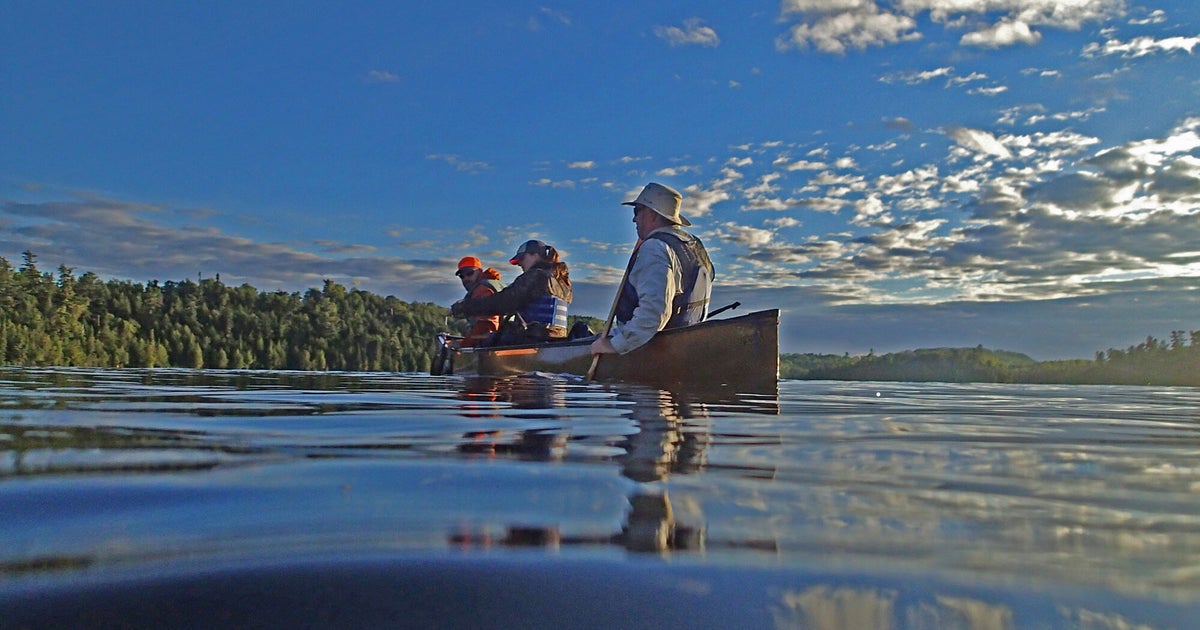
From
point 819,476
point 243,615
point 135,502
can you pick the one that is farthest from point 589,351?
point 243,615

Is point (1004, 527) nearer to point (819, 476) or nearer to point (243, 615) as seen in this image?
point (819, 476)

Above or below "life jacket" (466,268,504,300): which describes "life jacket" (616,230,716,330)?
below

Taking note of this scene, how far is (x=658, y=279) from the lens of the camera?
7977mm

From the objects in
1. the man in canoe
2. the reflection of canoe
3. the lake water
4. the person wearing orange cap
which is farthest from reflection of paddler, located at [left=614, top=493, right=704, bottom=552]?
the person wearing orange cap

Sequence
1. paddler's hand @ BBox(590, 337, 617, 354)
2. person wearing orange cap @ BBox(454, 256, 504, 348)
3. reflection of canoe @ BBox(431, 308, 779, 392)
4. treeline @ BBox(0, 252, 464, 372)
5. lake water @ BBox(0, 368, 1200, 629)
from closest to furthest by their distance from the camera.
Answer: lake water @ BBox(0, 368, 1200, 629) < reflection of canoe @ BBox(431, 308, 779, 392) < paddler's hand @ BBox(590, 337, 617, 354) < person wearing orange cap @ BBox(454, 256, 504, 348) < treeline @ BBox(0, 252, 464, 372)

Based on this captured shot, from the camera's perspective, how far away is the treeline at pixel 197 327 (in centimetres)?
7019

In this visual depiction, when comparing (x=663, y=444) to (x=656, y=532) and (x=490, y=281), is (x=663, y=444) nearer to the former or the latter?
(x=656, y=532)

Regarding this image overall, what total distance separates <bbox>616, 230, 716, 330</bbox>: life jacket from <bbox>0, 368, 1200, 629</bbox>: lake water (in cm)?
583

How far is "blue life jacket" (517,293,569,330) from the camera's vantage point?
1226 cm

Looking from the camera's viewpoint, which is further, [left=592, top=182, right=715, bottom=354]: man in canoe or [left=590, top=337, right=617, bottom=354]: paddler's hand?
[left=590, top=337, right=617, bottom=354]: paddler's hand

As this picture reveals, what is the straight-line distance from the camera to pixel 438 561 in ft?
3.39

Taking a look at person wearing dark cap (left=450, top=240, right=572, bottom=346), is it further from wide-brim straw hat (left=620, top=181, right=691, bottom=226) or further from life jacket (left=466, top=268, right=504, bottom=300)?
wide-brim straw hat (left=620, top=181, right=691, bottom=226)

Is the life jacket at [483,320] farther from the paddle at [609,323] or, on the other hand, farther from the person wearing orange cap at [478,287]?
the paddle at [609,323]

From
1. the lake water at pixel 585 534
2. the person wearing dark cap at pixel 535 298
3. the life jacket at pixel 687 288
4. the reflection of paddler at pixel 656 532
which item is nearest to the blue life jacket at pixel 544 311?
the person wearing dark cap at pixel 535 298
